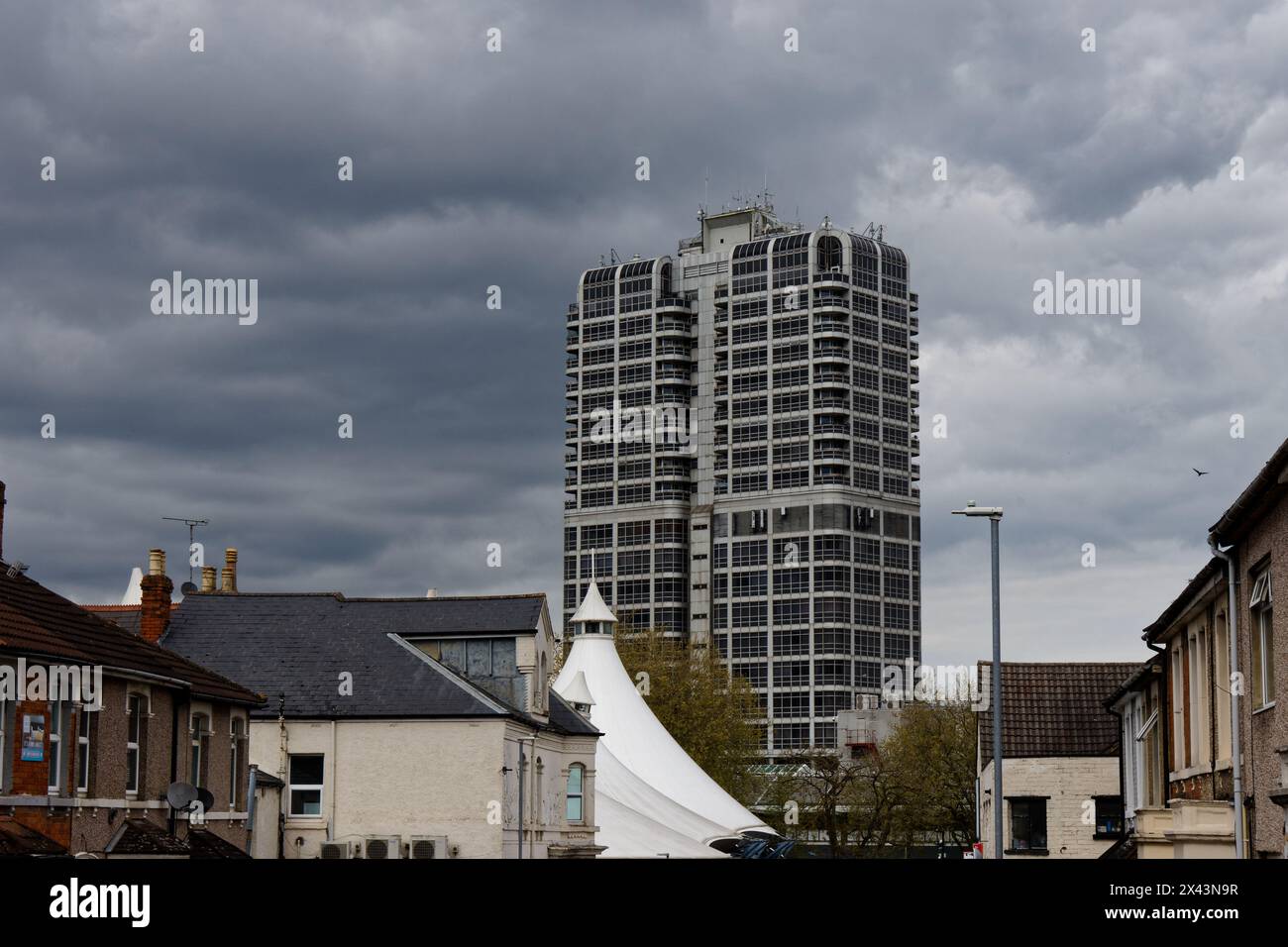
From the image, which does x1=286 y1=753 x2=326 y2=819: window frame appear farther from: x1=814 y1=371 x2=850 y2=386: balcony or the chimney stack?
x1=814 y1=371 x2=850 y2=386: balcony

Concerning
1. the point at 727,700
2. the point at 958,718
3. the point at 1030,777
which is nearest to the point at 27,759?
the point at 1030,777

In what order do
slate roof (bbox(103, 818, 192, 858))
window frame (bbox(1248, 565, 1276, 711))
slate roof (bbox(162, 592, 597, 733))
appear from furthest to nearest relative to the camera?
slate roof (bbox(162, 592, 597, 733)) → slate roof (bbox(103, 818, 192, 858)) → window frame (bbox(1248, 565, 1276, 711))

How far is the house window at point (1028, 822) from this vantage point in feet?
152

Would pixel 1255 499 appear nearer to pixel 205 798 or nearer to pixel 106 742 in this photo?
pixel 106 742

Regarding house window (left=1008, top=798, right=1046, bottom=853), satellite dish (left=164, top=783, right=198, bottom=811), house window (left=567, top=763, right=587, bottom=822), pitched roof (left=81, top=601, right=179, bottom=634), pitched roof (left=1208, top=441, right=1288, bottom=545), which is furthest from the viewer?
house window (left=567, top=763, right=587, bottom=822)

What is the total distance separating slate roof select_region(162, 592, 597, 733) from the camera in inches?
1777

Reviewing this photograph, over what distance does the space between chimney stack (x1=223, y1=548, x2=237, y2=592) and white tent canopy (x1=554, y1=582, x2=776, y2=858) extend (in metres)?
12.6

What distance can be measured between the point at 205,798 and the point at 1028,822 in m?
25.1

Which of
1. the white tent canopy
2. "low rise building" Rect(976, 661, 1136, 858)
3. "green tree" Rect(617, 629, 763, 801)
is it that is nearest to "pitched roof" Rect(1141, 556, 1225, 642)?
"low rise building" Rect(976, 661, 1136, 858)

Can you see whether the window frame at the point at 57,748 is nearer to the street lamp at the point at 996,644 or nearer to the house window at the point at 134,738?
the house window at the point at 134,738

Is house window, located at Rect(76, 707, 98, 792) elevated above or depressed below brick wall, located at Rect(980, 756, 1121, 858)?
above

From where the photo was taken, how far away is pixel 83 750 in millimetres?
27406

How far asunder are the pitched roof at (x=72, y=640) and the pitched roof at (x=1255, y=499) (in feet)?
55.3
